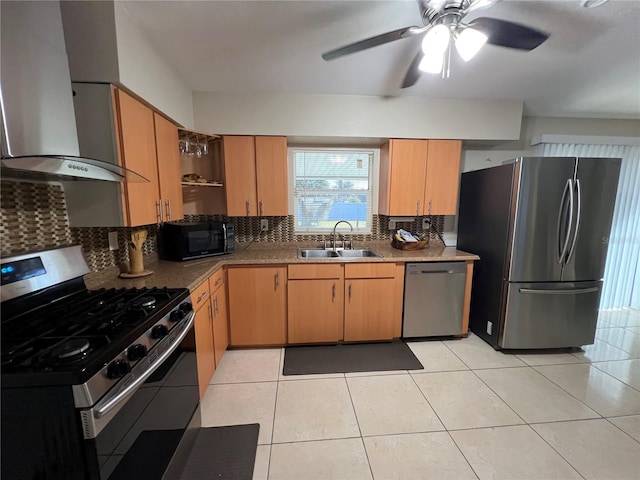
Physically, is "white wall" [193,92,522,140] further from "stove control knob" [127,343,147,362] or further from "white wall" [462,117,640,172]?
"stove control knob" [127,343,147,362]

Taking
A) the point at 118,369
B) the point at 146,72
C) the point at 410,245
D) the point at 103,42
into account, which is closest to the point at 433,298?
the point at 410,245

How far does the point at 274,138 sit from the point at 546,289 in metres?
2.83

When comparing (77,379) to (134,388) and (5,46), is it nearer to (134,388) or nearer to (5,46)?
(134,388)

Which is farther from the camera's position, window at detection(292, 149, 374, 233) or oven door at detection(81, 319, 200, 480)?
window at detection(292, 149, 374, 233)

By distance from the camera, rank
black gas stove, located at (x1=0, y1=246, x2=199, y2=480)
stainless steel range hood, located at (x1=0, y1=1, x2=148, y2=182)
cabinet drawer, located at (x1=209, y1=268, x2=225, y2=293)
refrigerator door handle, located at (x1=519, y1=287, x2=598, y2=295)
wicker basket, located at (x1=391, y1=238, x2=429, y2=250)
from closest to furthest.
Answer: black gas stove, located at (x1=0, y1=246, x2=199, y2=480) → stainless steel range hood, located at (x1=0, y1=1, x2=148, y2=182) → cabinet drawer, located at (x1=209, y1=268, x2=225, y2=293) → refrigerator door handle, located at (x1=519, y1=287, x2=598, y2=295) → wicker basket, located at (x1=391, y1=238, x2=429, y2=250)

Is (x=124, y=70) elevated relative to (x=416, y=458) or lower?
elevated

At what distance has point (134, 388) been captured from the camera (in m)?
0.96

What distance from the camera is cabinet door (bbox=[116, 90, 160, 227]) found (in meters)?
1.52

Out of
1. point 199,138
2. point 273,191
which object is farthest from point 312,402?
point 199,138

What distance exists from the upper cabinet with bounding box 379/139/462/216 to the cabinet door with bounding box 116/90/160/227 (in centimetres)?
205

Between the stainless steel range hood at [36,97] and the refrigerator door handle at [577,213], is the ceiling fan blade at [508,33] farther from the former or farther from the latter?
the stainless steel range hood at [36,97]

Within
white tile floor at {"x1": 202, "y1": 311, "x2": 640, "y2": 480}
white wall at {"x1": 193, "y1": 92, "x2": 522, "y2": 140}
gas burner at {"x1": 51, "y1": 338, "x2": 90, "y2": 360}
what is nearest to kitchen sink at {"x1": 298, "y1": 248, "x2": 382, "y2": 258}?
white tile floor at {"x1": 202, "y1": 311, "x2": 640, "y2": 480}

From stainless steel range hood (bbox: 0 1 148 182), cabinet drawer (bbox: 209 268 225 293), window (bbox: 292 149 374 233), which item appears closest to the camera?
stainless steel range hood (bbox: 0 1 148 182)

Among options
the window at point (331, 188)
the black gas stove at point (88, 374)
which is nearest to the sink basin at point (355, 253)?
the window at point (331, 188)
